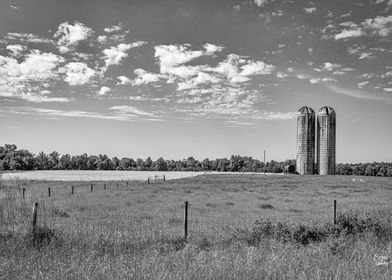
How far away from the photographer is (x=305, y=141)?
9338 centimetres

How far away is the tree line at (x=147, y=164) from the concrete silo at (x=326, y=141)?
4711 centimetres

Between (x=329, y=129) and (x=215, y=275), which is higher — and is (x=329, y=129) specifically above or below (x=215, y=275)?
above

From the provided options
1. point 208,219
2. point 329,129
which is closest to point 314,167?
point 329,129

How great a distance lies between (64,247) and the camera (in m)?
9.81

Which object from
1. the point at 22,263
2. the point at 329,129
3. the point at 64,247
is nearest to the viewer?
the point at 22,263

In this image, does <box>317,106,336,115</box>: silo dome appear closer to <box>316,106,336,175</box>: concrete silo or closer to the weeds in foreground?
<box>316,106,336,175</box>: concrete silo

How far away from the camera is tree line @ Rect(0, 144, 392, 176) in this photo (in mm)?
138500

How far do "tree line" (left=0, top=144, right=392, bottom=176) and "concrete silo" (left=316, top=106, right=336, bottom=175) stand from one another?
47106 millimetres

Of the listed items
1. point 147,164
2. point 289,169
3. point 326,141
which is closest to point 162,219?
point 326,141

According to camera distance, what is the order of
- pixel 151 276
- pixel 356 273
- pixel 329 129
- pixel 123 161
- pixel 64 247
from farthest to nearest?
pixel 123 161
pixel 329 129
pixel 64 247
pixel 356 273
pixel 151 276

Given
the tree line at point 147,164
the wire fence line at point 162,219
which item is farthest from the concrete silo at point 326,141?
the wire fence line at point 162,219

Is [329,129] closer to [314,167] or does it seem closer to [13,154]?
[314,167]

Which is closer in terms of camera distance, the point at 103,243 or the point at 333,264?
the point at 333,264

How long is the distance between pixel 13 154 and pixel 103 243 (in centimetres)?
13887
